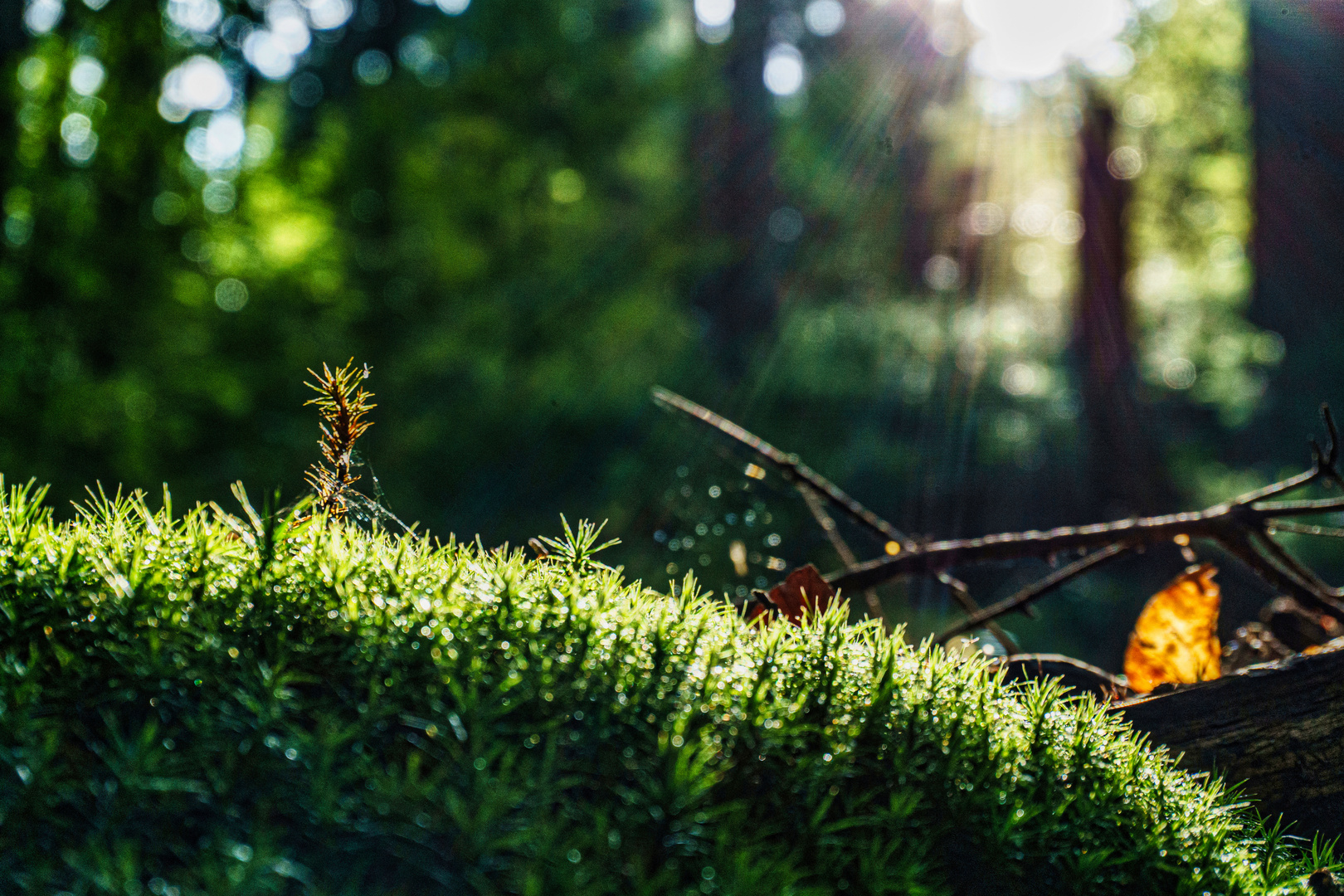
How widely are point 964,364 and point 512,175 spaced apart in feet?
24.0

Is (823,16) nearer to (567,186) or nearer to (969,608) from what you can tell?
(567,186)

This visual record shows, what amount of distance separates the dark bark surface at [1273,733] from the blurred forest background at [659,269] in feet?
9.21

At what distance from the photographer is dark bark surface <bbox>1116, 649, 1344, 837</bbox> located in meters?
2.15

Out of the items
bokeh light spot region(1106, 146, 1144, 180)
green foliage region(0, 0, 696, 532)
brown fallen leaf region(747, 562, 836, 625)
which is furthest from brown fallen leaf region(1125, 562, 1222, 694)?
bokeh light spot region(1106, 146, 1144, 180)

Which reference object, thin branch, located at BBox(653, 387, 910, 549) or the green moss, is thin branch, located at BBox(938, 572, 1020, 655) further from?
the green moss

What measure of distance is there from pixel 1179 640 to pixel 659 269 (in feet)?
35.8

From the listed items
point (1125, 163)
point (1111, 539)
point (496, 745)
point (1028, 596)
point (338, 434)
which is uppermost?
point (1125, 163)

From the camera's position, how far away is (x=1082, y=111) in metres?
13.0

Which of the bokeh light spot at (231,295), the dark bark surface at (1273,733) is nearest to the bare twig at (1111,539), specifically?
the dark bark surface at (1273,733)

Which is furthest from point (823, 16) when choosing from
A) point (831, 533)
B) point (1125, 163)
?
point (831, 533)

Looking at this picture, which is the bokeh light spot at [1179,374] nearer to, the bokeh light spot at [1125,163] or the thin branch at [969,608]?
the bokeh light spot at [1125,163]

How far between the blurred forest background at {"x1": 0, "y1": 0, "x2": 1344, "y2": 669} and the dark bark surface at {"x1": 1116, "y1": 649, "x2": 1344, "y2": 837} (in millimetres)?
2807

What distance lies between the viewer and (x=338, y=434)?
88.5 inches

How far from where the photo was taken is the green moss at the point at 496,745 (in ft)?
4.32
